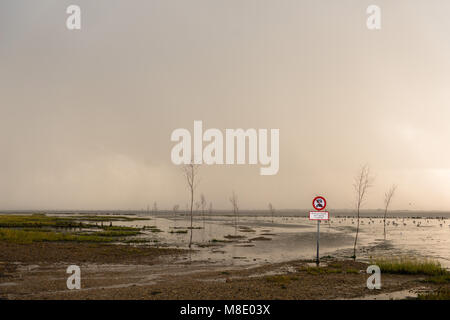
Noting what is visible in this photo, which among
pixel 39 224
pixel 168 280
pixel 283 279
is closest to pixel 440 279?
pixel 283 279

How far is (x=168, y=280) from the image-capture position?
59.2 ft

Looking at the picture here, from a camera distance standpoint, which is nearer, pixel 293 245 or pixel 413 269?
pixel 413 269

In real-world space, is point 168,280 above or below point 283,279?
below

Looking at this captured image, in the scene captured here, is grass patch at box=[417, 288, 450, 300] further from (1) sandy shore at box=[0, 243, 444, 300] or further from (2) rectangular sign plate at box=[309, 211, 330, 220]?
(2) rectangular sign plate at box=[309, 211, 330, 220]

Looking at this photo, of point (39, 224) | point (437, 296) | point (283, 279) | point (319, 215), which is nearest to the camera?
point (437, 296)

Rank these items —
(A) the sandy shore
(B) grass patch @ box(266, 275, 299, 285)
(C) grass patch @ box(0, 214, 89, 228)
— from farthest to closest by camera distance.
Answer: (C) grass patch @ box(0, 214, 89, 228)
(B) grass patch @ box(266, 275, 299, 285)
(A) the sandy shore

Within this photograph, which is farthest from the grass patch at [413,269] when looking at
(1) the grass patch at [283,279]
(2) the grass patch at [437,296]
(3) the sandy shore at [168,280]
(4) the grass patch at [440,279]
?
(1) the grass patch at [283,279]

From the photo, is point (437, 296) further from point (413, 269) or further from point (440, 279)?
point (413, 269)

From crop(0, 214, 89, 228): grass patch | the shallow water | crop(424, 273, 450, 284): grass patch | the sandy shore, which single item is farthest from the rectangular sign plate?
crop(0, 214, 89, 228): grass patch

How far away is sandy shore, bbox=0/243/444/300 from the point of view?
13789 mm

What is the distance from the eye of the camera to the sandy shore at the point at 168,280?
13.8 metres
